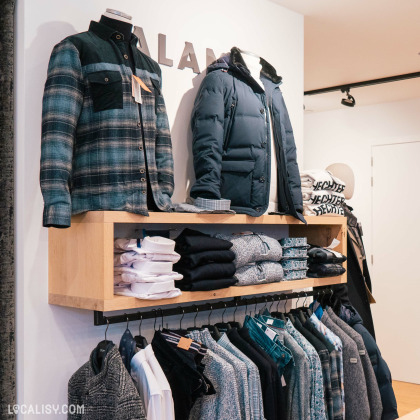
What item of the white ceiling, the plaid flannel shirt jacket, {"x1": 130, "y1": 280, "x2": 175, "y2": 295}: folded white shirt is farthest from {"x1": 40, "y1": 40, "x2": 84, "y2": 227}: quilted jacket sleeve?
the white ceiling

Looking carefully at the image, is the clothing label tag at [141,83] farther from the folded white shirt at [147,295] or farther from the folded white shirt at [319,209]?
the folded white shirt at [319,209]

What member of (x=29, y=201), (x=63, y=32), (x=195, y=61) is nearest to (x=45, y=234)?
(x=29, y=201)

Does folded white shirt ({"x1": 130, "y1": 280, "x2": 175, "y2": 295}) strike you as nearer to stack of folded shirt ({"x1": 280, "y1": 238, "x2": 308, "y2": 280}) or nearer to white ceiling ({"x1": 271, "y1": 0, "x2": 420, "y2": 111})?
stack of folded shirt ({"x1": 280, "y1": 238, "x2": 308, "y2": 280})

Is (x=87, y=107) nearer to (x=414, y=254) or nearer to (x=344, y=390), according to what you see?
(x=344, y=390)

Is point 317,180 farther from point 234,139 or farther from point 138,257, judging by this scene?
point 138,257

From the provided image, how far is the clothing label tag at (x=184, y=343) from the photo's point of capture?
2311mm

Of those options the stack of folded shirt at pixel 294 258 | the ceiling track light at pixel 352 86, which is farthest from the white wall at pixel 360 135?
the stack of folded shirt at pixel 294 258

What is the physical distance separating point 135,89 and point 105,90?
0.14 metres

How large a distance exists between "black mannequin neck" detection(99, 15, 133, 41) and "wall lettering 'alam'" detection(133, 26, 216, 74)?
0.21m

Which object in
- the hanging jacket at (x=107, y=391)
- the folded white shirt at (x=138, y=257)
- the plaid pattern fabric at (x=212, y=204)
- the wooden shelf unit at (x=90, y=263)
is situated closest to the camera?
the hanging jacket at (x=107, y=391)

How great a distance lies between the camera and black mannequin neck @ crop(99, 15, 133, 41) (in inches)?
90.1

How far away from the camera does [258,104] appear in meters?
2.86

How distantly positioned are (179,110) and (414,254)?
3.50 metres

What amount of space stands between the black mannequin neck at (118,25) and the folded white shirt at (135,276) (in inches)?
35.1
